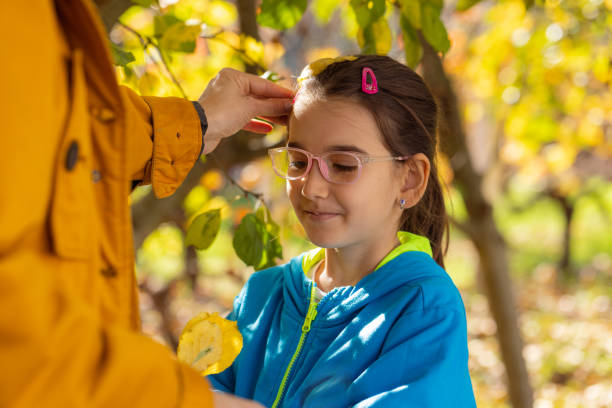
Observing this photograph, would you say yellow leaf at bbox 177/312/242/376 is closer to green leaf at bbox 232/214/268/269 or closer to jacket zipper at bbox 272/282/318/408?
jacket zipper at bbox 272/282/318/408

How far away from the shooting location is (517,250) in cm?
936

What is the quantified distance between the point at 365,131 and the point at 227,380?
760 mm

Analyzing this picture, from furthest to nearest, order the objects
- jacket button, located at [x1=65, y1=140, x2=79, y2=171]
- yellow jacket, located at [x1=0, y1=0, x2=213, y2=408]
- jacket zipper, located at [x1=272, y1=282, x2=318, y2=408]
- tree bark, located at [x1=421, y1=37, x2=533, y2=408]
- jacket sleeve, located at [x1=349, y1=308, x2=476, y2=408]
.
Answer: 1. tree bark, located at [x1=421, y1=37, x2=533, y2=408]
2. jacket zipper, located at [x1=272, y1=282, x2=318, y2=408]
3. jacket sleeve, located at [x1=349, y1=308, x2=476, y2=408]
4. jacket button, located at [x1=65, y1=140, x2=79, y2=171]
5. yellow jacket, located at [x1=0, y1=0, x2=213, y2=408]

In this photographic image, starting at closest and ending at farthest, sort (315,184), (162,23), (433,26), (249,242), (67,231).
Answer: (67,231) → (315,184) → (433,26) → (249,242) → (162,23)

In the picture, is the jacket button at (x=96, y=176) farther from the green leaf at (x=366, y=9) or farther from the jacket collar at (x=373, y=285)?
the green leaf at (x=366, y=9)

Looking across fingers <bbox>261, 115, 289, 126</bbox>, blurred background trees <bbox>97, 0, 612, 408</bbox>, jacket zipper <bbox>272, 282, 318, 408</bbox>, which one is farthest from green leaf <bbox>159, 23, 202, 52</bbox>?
jacket zipper <bbox>272, 282, 318, 408</bbox>

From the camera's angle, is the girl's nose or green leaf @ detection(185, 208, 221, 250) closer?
the girl's nose

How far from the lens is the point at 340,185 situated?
4.71 feet

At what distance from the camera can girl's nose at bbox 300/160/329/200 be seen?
1430mm

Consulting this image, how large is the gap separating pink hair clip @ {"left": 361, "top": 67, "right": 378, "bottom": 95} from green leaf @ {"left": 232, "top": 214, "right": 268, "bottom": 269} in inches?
18.5

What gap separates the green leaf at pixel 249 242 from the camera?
5.36ft

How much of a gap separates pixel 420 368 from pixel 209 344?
46cm

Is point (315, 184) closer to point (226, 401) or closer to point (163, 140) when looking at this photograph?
point (163, 140)

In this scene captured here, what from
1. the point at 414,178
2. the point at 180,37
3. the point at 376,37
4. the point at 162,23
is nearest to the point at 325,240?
the point at 414,178
